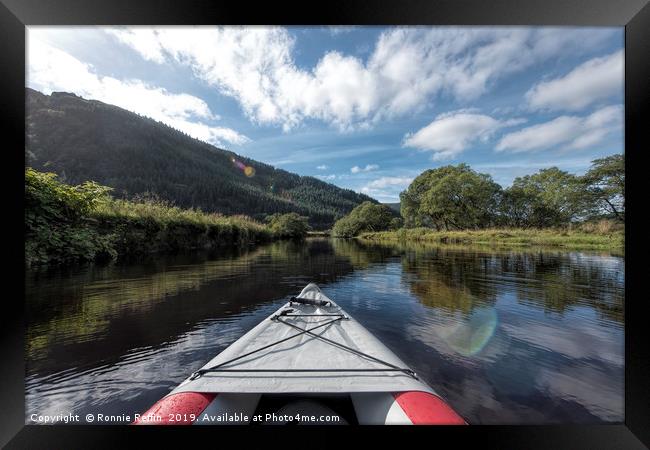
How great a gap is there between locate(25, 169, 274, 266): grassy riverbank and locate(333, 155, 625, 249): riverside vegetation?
28.7 meters

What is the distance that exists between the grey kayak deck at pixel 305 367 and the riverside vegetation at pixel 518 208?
25.1 meters

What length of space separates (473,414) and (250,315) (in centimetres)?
388

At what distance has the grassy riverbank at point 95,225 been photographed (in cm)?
752

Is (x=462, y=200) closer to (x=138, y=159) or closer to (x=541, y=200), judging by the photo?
(x=541, y=200)

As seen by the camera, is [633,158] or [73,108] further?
[73,108]

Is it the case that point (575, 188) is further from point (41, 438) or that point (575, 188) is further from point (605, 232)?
point (41, 438)

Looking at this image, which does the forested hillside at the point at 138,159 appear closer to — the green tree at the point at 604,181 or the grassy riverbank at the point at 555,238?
the grassy riverbank at the point at 555,238

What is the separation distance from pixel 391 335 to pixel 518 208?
4466 cm

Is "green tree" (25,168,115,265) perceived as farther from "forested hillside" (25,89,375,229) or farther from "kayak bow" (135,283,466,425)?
"forested hillside" (25,89,375,229)

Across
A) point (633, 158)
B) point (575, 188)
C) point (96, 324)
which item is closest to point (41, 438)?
point (96, 324)

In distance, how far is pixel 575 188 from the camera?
93.5 feet

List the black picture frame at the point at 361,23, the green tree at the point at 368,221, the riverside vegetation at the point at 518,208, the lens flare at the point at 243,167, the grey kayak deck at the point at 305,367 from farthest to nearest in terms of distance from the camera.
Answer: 1. the lens flare at the point at 243,167
2. the green tree at the point at 368,221
3. the riverside vegetation at the point at 518,208
4. the grey kayak deck at the point at 305,367
5. the black picture frame at the point at 361,23

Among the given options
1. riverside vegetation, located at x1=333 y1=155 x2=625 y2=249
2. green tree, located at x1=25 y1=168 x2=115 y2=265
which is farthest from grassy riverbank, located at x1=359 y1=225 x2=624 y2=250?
green tree, located at x1=25 y1=168 x2=115 y2=265

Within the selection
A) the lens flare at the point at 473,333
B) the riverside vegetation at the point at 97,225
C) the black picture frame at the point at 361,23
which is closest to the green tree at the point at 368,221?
the riverside vegetation at the point at 97,225
